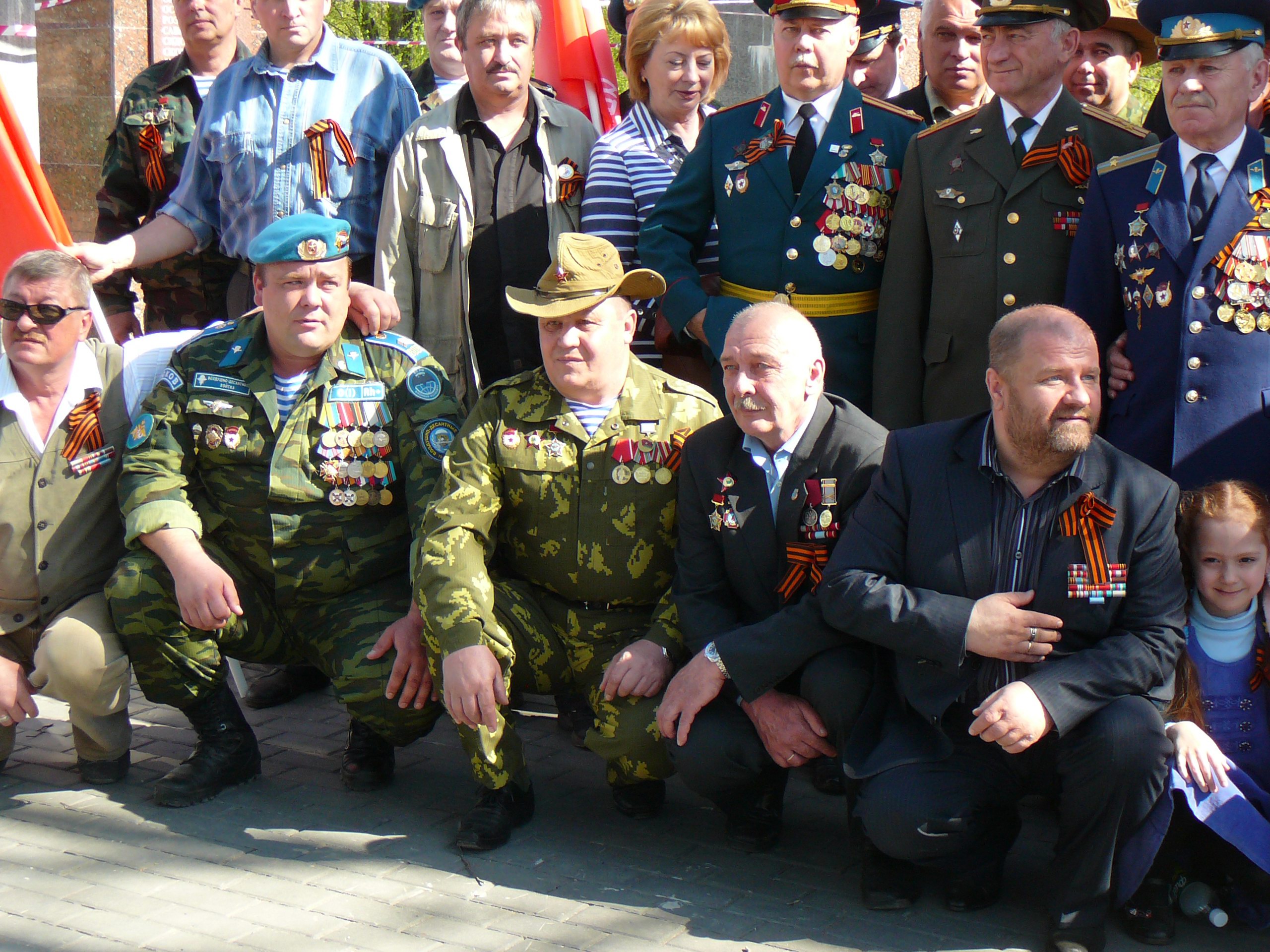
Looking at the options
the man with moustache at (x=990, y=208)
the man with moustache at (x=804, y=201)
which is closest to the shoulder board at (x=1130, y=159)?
the man with moustache at (x=990, y=208)

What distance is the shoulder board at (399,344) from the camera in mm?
4508

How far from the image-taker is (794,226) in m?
4.41

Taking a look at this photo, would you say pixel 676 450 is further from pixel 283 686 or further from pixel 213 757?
pixel 283 686

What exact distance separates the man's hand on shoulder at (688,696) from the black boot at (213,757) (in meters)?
1.37

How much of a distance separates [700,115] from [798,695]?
2.32 m

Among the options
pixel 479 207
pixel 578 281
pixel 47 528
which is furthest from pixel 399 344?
pixel 47 528

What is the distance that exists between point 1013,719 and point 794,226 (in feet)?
6.07

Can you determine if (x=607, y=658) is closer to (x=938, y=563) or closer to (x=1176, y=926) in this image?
(x=938, y=563)

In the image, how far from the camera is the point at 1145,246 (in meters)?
3.85

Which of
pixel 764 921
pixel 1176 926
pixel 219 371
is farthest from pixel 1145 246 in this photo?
pixel 219 371

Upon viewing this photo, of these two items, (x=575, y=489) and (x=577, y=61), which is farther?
(x=577, y=61)

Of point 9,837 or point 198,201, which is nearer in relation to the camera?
point 9,837

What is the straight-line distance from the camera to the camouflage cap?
13.1 feet

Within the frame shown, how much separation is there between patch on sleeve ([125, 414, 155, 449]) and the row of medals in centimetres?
54
